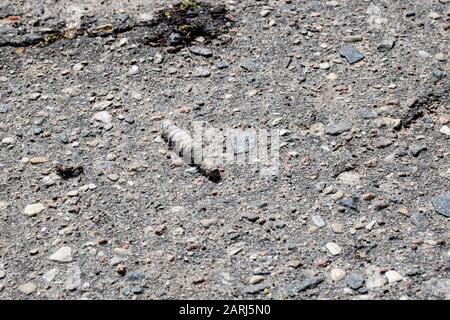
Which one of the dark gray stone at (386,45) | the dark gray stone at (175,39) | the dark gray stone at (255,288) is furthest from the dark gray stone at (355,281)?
the dark gray stone at (175,39)

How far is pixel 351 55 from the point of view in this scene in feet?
12.7

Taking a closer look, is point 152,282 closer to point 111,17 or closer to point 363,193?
point 363,193

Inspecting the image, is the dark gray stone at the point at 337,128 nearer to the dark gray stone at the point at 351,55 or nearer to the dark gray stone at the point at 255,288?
the dark gray stone at the point at 351,55

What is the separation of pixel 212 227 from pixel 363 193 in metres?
0.72

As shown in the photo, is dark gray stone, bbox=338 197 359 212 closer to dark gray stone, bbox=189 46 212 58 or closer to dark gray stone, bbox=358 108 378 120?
dark gray stone, bbox=358 108 378 120

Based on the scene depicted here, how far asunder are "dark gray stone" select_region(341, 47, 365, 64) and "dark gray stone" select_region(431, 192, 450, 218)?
1.06 metres

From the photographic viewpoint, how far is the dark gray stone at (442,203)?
9.97 ft

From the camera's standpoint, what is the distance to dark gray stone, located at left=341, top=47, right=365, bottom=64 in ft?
12.6

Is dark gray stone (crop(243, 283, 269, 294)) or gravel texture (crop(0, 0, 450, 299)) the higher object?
gravel texture (crop(0, 0, 450, 299))

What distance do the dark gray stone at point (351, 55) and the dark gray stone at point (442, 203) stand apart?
106 centimetres

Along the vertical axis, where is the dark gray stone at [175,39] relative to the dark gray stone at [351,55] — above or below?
above

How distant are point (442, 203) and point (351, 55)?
1.16 meters

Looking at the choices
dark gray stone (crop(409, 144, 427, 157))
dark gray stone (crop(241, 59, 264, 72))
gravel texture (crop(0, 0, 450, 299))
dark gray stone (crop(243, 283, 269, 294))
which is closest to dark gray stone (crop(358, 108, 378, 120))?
gravel texture (crop(0, 0, 450, 299))

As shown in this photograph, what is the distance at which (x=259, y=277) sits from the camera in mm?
2838
